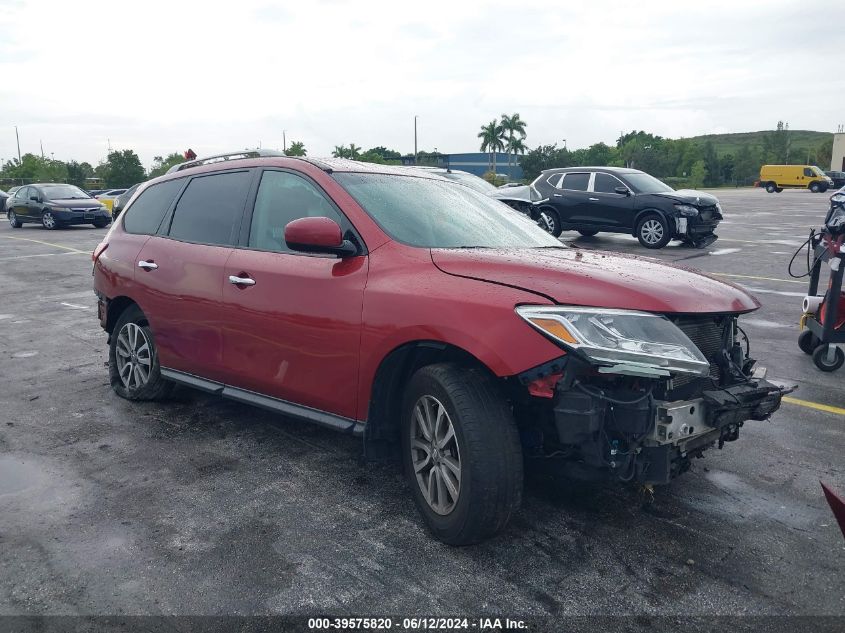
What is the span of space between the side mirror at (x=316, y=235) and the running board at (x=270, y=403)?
89 centimetres

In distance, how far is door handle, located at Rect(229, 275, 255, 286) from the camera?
13.9 ft

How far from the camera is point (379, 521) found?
3564mm

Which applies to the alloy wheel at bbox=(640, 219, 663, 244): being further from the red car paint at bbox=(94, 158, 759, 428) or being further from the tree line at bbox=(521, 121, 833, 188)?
the tree line at bbox=(521, 121, 833, 188)

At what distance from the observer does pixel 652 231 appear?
53.5ft

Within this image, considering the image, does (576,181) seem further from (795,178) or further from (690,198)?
(795,178)

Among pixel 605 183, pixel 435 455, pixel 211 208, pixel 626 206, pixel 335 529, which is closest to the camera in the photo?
pixel 435 455

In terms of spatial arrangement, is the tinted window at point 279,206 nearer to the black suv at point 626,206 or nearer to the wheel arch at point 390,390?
the wheel arch at point 390,390

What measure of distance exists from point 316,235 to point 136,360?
252 cm

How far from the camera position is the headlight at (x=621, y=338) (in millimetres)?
2871

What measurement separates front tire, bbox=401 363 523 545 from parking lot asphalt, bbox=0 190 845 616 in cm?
17

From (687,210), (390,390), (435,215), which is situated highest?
(435,215)

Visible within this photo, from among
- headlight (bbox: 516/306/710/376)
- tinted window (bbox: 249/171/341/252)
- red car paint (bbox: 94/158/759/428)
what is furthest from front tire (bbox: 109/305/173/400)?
headlight (bbox: 516/306/710/376)

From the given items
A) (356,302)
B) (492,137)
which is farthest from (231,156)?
(492,137)

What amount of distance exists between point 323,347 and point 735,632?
7.35ft
